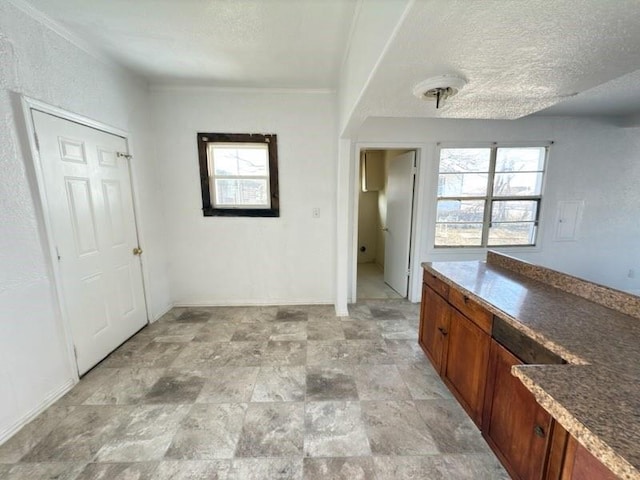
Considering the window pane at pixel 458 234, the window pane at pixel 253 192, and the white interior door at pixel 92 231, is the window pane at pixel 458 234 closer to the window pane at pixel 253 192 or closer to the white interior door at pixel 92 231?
the window pane at pixel 253 192

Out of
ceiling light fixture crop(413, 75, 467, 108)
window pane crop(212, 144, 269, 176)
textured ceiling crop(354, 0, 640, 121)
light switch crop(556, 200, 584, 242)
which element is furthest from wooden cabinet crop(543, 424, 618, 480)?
light switch crop(556, 200, 584, 242)

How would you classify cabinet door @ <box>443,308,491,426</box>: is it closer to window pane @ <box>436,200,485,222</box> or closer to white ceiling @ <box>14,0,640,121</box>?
white ceiling @ <box>14,0,640,121</box>

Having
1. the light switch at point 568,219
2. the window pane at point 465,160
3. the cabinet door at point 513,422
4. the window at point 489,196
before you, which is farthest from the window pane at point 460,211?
the cabinet door at point 513,422

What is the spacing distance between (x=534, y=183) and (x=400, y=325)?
2631 mm

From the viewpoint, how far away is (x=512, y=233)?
139 inches

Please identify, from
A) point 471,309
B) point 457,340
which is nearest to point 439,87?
point 471,309

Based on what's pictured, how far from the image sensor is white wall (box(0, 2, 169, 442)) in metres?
1.58

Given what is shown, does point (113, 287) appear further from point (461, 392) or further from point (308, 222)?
point (461, 392)

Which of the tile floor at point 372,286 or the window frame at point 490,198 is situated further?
the tile floor at point 372,286

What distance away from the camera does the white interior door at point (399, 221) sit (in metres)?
3.47

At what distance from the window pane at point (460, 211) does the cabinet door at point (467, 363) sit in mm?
1987

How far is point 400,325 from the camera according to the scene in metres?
2.89

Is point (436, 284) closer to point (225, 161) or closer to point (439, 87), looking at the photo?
point (439, 87)

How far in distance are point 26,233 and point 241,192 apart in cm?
188
